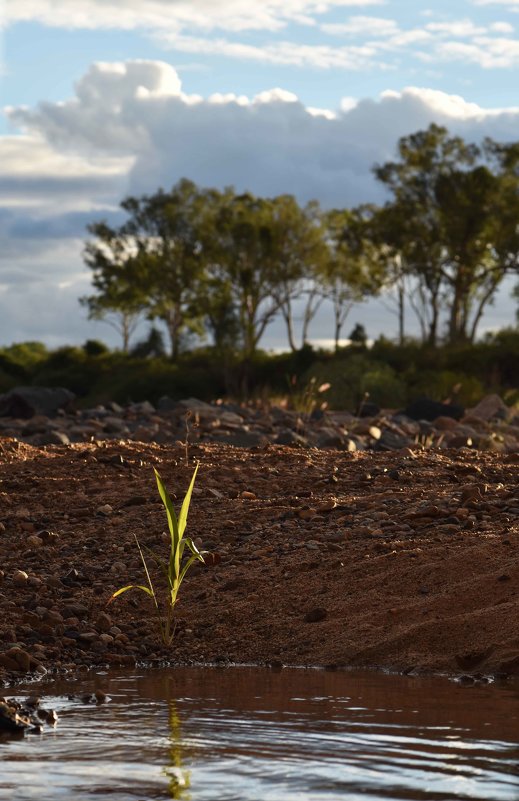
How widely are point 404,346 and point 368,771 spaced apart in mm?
40591

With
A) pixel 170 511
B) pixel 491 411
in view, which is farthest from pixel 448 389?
pixel 170 511

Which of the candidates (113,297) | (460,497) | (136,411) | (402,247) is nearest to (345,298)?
(402,247)

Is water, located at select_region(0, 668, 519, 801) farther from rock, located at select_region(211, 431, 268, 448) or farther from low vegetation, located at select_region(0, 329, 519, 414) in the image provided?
low vegetation, located at select_region(0, 329, 519, 414)

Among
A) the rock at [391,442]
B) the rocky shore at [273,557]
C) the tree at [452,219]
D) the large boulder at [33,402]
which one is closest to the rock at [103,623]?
the rocky shore at [273,557]

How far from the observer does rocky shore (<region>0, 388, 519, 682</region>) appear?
236 inches

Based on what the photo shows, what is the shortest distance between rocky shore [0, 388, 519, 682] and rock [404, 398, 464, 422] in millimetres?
9138

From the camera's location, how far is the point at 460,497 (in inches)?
330

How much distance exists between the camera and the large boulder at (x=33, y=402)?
23938 mm

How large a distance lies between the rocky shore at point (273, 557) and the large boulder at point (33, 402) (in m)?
12.8

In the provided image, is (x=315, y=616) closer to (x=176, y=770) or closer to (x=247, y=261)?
(x=176, y=770)

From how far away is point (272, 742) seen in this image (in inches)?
157

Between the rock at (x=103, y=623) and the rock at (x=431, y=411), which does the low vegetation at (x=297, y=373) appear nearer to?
the rock at (x=431, y=411)

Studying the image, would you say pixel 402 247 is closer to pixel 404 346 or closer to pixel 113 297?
pixel 404 346

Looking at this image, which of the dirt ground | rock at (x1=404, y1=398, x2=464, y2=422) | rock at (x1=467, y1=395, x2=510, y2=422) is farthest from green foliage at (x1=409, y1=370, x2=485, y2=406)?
the dirt ground
